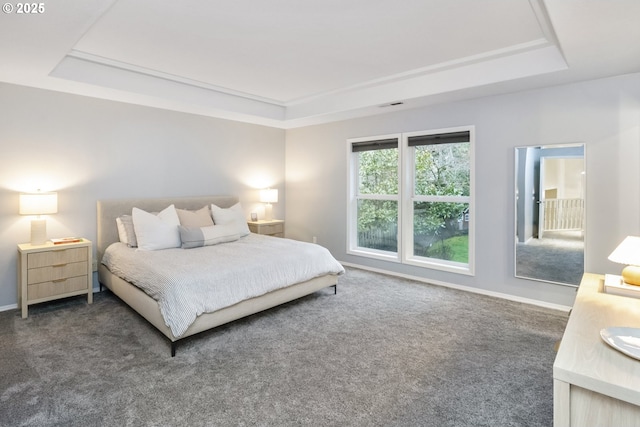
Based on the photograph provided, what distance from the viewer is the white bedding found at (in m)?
2.65

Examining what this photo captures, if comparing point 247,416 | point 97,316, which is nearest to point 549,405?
point 247,416

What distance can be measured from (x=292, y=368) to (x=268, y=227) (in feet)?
10.8

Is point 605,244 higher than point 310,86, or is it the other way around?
point 310,86

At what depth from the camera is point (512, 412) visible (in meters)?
1.97

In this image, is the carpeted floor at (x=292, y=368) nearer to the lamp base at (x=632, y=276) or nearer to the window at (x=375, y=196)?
the lamp base at (x=632, y=276)

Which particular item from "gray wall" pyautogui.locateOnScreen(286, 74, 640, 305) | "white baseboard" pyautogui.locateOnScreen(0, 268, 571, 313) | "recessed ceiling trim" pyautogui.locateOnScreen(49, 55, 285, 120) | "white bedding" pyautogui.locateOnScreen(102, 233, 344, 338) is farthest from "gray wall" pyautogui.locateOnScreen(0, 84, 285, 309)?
"gray wall" pyautogui.locateOnScreen(286, 74, 640, 305)

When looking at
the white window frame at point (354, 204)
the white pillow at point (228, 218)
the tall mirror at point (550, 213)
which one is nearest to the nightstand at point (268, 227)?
the white pillow at point (228, 218)

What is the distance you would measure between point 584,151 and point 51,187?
5.56 m

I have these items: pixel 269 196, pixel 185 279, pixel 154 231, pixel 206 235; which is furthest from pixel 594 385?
pixel 269 196

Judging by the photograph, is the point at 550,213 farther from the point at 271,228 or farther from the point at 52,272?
the point at 52,272

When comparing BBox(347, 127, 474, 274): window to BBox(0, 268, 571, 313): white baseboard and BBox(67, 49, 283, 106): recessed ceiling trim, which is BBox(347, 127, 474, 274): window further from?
BBox(67, 49, 283, 106): recessed ceiling trim

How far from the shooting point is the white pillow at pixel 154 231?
376 centimetres

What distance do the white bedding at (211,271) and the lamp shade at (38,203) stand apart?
0.71 meters

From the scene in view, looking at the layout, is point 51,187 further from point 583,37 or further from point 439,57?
point 583,37
